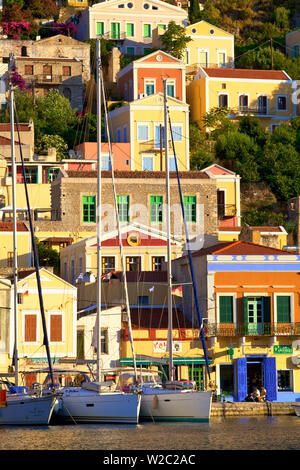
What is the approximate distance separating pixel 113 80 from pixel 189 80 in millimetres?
7087

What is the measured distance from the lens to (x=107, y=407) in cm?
4547

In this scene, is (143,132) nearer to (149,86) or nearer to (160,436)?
(149,86)

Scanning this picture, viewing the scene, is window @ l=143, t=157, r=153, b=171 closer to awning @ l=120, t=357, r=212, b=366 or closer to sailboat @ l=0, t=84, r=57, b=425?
awning @ l=120, t=357, r=212, b=366

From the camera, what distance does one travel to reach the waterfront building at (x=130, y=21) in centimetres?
11300

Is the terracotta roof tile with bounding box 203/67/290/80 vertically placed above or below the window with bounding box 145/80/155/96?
above

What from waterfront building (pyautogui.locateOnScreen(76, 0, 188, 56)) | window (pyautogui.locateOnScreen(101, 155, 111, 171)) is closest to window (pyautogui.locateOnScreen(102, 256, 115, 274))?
window (pyautogui.locateOnScreen(101, 155, 111, 171))

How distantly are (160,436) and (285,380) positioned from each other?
50.5 feet

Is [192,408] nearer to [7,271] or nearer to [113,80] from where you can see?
[7,271]

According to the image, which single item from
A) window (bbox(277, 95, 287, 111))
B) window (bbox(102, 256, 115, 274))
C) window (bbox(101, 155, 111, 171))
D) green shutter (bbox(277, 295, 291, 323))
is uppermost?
window (bbox(277, 95, 287, 111))

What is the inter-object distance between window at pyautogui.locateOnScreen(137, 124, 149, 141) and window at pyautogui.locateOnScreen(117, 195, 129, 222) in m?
14.6

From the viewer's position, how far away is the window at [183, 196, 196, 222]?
76.0 m

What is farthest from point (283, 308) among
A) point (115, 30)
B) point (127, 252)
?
A: point (115, 30)

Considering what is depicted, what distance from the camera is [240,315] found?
184 feet
